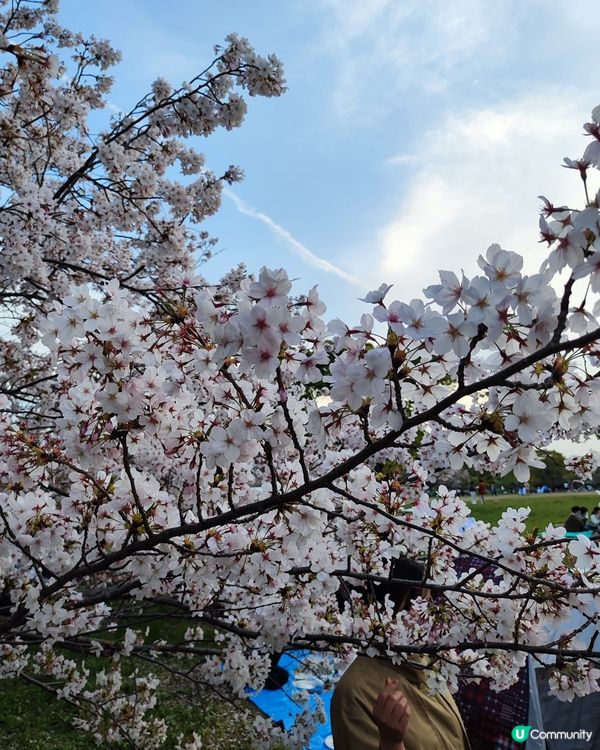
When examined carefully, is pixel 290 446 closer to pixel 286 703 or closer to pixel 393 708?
pixel 393 708

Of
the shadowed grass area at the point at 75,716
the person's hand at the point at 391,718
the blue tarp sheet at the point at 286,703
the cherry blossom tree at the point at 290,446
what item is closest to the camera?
the cherry blossom tree at the point at 290,446

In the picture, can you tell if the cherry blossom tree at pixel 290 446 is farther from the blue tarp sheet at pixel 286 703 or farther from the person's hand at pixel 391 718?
the blue tarp sheet at pixel 286 703

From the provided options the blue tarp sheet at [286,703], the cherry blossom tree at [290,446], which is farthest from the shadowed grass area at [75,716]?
the cherry blossom tree at [290,446]

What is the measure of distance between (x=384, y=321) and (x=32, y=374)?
6.27 metres

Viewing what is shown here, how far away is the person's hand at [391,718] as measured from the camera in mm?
2084

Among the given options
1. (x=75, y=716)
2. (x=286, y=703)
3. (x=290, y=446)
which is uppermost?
(x=290, y=446)

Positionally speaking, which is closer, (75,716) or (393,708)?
(393,708)

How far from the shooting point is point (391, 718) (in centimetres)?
209

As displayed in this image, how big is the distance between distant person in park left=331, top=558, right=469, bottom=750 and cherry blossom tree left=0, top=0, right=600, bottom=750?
136mm

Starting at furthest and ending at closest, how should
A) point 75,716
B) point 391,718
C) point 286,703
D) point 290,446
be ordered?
1. point 286,703
2. point 75,716
3. point 290,446
4. point 391,718

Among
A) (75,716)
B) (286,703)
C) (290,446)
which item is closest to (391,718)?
(290,446)

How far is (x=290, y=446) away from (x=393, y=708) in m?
1.13

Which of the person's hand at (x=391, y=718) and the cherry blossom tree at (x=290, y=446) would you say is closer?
the cherry blossom tree at (x=290, y=446)

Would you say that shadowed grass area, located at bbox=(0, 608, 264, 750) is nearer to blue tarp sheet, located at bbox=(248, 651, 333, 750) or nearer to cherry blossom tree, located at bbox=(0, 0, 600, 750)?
blue tarp sheet, located at bbox=(248, 651, 333, 750)
